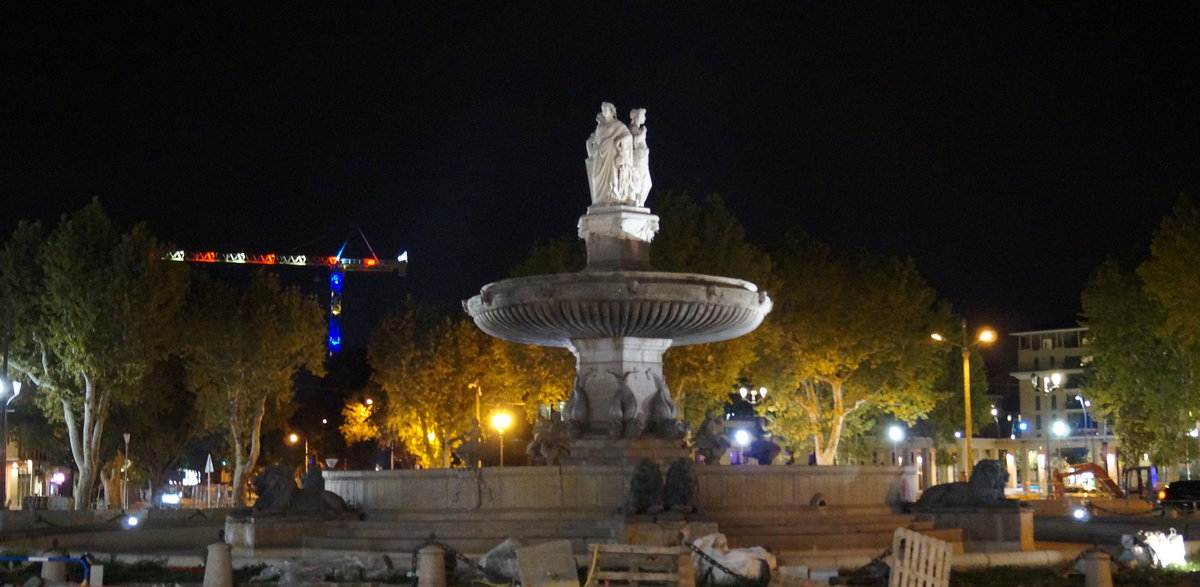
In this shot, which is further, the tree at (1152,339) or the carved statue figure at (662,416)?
the tree at (1152,339)

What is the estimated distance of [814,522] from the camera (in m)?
20.6

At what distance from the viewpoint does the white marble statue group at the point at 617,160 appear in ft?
80.4

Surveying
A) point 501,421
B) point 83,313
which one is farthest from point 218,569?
point 83,313

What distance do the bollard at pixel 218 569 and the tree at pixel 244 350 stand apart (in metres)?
30.1

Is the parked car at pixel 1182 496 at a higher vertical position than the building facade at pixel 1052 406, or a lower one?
lower

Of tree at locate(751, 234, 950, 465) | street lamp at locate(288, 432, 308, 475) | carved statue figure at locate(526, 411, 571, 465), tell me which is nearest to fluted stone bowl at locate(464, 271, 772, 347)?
carved statue figure at locate(526, 411, 571, 465)

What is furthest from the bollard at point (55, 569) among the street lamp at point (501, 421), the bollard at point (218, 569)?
the street lamp at point (501, 421)

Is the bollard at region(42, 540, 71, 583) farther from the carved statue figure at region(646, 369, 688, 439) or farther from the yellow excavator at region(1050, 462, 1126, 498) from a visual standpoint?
the yellow excavator at region(1050, 462, 1126, 498)

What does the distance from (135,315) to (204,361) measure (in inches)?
273

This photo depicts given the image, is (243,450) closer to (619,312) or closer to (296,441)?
(296,441)

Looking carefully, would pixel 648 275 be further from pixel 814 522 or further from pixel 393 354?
pixel 393 354

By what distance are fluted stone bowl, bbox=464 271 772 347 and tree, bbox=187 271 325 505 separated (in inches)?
923

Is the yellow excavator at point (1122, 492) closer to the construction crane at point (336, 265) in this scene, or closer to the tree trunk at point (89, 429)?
the tree trunk at point (89, 429)

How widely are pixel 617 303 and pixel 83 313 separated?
2090 cm
